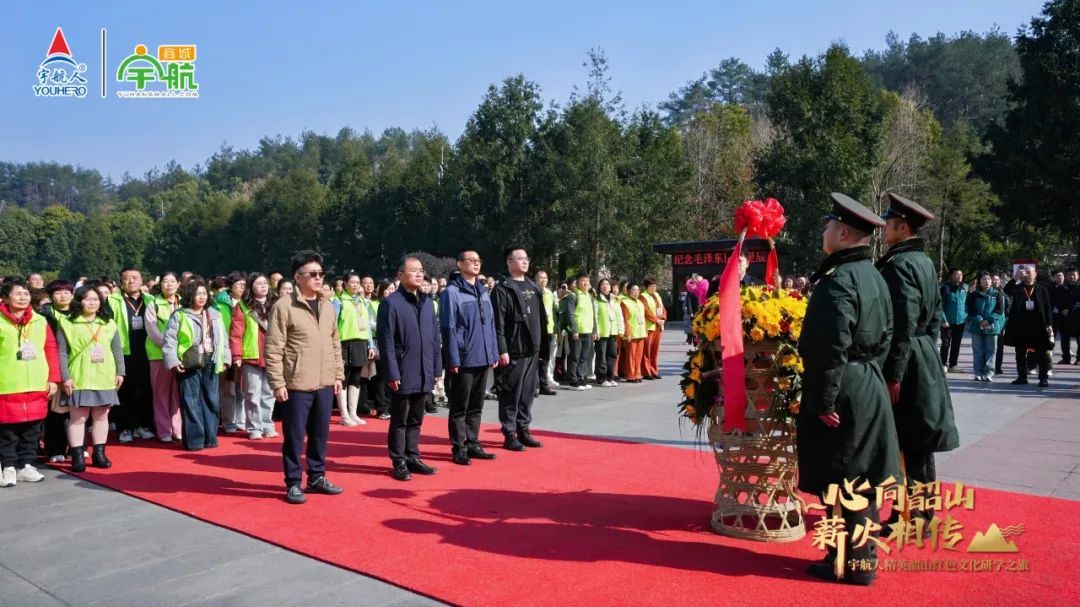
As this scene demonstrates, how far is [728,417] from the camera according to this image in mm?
4613

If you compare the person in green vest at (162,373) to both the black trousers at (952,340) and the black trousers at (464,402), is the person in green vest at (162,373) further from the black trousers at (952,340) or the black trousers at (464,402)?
the black trousers at (952,340)

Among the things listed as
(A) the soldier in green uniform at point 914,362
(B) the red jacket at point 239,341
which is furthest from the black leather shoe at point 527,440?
(A) the soldier in green uniform at point 914,362

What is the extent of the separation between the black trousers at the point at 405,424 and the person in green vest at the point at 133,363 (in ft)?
12.0

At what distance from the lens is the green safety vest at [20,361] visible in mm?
6375

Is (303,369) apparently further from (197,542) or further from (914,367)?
Answer: (914,367)

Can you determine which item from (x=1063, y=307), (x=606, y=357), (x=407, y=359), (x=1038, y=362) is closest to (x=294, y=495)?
(x=407, y=359)

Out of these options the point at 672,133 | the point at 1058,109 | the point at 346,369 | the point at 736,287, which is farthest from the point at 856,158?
the point at 736,287

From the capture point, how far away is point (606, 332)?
12.8 m

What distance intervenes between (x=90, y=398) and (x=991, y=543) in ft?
23.8

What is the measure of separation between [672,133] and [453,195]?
11.7 meters

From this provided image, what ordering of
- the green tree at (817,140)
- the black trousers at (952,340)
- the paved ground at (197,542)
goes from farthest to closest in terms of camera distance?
the green tree at (817,140) < the black trousers at (952,340) < the paved ground at (197,542)

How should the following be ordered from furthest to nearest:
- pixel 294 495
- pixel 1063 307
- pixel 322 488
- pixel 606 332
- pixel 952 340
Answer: pixel 1063 307
pixel 952 340
pixel 606 332
pixel 322 488
pixel 294 495

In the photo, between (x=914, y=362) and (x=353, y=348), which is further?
(x=353, y=348)

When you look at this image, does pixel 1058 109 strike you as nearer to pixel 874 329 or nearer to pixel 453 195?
pixel 453 195
